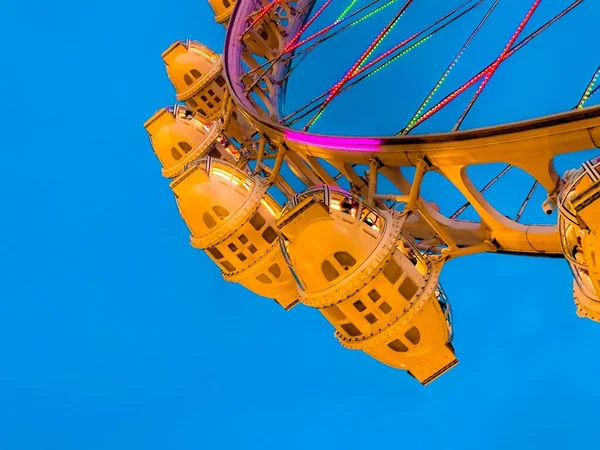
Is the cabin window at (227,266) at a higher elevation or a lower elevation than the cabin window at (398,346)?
higher

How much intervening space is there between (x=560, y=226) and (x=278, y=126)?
703cm

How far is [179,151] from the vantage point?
1858 centimetres

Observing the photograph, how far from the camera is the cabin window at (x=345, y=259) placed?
987 centimetres

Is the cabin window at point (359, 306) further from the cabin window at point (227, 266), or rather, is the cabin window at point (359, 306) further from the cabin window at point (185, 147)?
the cabin window at point (185, 147)

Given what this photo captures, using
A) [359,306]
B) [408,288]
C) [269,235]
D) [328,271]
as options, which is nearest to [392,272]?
[408,288]

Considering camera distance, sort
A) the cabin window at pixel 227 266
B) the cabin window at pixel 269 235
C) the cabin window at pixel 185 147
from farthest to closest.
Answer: the cabin window at pixel 185 147
the cabin window at pixel 227 266
the cabin window at pixel 269 235

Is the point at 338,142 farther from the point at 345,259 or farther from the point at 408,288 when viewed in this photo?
the point at 408,288

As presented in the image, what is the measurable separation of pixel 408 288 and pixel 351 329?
1.09 metres

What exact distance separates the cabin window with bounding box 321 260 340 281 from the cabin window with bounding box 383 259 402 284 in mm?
717

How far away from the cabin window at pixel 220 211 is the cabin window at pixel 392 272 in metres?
4.80

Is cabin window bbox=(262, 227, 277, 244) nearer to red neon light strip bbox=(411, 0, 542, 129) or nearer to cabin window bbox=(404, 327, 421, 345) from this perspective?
cabin window bbox=(404, 327, 421, 345)

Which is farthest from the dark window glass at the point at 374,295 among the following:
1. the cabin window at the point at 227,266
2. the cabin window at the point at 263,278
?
the cabin window at the point at 227,266

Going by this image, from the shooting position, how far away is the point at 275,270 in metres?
14.6

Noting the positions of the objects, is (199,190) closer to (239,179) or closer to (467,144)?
(239,179)
